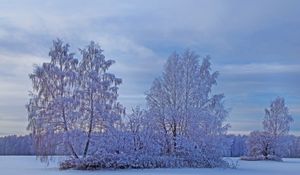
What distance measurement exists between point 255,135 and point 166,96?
2734 cm

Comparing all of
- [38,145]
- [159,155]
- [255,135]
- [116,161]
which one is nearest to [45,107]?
[38,145]

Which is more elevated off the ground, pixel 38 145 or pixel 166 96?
pixel 166 96

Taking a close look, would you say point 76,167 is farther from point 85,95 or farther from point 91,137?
point 85,95

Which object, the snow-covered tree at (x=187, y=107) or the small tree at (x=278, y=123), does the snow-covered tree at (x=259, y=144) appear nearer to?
the small tree at (x=278, y=123)

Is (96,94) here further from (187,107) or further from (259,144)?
(259,144)

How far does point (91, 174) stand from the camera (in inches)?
1037

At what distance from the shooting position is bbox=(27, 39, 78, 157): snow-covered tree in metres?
32.2

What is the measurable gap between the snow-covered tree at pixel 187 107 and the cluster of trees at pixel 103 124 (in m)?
0.07

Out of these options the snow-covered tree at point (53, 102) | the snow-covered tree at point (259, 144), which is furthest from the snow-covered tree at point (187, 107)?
the snow-covered tree at point (259, 144)

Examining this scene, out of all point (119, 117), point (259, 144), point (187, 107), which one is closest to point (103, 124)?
point (119, 117)

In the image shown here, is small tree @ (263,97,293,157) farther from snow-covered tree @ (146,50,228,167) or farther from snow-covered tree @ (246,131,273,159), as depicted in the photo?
snow-covered tree @ (146,50,228,167)

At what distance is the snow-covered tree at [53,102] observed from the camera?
32.2 metres

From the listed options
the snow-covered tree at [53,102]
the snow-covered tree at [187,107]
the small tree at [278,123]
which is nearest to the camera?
the snow-covered tree at [53,102]

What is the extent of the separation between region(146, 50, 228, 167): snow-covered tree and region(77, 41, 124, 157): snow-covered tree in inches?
138
